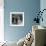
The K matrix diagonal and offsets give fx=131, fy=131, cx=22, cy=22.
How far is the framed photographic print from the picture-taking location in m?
4.83

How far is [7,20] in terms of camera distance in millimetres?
4832

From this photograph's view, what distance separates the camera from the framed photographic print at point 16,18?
15.8 feet

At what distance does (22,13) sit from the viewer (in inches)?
190

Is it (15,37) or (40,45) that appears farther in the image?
(15,37)

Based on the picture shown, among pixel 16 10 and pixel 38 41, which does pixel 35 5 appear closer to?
pixel 16 10

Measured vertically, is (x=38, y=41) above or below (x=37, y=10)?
below

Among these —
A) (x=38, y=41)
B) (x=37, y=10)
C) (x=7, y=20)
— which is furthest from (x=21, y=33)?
(x=38, y=41)

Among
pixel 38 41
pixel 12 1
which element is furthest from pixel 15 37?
pixel 38 41

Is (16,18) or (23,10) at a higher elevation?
(23,10)

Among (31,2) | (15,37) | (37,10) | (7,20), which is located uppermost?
(31,2)

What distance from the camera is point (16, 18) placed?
488 centimetres

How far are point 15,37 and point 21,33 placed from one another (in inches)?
10.6

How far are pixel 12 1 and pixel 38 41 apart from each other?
291 centimetres

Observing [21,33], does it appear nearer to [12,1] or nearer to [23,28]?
[23,28]
